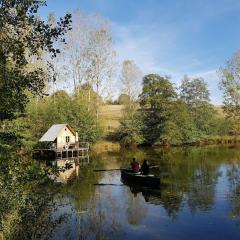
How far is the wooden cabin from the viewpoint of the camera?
59750 millimetres

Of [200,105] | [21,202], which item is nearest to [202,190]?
[21,202]

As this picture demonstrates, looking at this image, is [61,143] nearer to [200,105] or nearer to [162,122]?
[162,122]

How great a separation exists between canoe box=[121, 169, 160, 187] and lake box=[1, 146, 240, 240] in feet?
1.99

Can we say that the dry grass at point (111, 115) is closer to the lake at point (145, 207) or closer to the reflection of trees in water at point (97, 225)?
the lake at point (145, 207)

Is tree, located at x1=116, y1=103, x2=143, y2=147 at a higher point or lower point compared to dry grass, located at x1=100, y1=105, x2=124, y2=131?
lower

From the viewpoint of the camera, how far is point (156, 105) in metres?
77.9

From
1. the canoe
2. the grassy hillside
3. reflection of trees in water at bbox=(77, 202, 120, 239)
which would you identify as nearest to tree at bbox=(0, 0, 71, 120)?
reflection of trees in water at bbox=(77, 202, 120, 239)

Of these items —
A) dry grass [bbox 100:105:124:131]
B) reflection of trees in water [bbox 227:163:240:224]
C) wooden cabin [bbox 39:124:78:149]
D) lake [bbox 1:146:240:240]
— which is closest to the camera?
lake [bbox 1:146:240:240]

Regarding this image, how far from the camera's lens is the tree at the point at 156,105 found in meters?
77.2

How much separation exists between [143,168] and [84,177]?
7.57 meters

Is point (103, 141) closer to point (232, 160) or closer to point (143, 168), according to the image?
point (232, 160)

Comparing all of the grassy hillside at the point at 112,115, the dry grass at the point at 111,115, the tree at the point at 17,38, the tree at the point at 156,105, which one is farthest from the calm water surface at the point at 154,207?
the dry grass at the point at 111,115

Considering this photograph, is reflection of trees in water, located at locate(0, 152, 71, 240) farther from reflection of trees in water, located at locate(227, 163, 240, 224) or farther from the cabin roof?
the cabin roof

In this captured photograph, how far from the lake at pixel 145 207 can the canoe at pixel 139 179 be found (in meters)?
0.61
